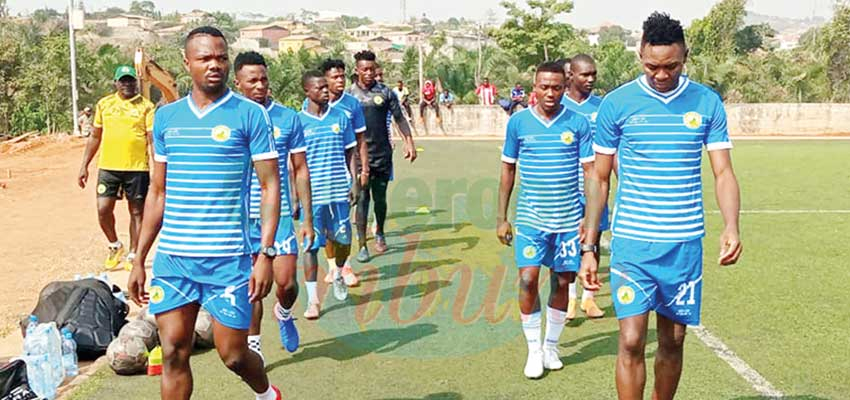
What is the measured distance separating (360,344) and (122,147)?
4122 mm

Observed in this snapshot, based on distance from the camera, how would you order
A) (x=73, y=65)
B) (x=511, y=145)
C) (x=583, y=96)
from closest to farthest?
(x=511, y=145) < (x=583, y=96) < (x=73, y=65)

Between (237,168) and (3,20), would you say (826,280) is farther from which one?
(3,20)

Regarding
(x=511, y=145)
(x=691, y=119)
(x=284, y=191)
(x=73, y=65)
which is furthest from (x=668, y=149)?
(x=73, y=65)

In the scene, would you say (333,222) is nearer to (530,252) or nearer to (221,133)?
(530,252)

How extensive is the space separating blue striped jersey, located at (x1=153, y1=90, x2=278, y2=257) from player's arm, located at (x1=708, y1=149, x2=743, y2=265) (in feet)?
7.30

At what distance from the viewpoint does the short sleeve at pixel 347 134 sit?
324 inches

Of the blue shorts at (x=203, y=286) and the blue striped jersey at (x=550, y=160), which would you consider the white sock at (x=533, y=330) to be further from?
the blue shorts at (x=203, y=286)

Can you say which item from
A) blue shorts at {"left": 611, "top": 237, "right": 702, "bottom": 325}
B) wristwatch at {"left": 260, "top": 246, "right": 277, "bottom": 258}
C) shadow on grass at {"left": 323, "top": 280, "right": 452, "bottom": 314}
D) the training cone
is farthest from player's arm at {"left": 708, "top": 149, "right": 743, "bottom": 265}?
shadow on grass at {"left": 323, "top": 280, "right": 452, "bottom": 314}

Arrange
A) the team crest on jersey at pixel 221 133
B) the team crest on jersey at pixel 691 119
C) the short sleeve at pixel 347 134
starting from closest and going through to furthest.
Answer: the team crest on jersey at pixel 221 133, the team crest on jersey at pixel 691 119, the short sleeve at pixel 347 134

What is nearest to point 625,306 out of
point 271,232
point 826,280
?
point 271,232

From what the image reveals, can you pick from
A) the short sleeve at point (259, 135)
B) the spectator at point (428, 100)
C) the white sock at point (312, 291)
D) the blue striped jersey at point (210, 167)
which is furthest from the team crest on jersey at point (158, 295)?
the spectator at point (428, 100)

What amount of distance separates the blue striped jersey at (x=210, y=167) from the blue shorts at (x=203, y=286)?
0.05 m

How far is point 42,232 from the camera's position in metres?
13.2

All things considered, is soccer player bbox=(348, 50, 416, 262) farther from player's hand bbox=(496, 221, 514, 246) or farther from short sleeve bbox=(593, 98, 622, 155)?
short sleeve bbox=(593, 98, 622, 155)
